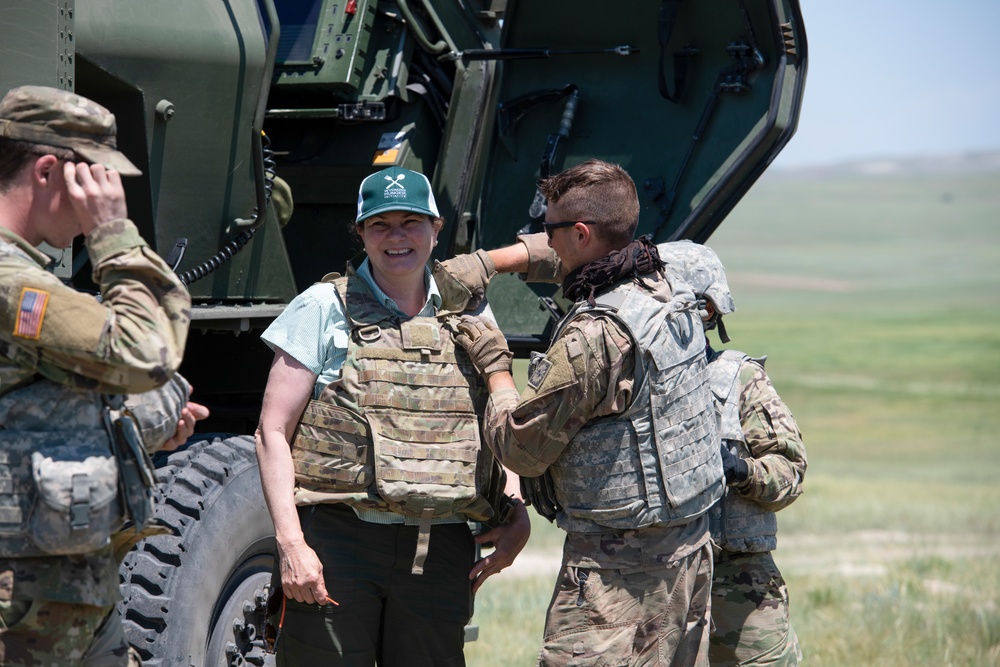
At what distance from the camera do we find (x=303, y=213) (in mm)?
5066

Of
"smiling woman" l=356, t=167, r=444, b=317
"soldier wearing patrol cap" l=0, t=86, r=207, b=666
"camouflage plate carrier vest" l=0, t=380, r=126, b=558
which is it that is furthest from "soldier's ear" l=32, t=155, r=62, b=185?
"smiling woman" l=356, t=167, r=444, b=317

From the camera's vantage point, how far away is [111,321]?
8.30ft

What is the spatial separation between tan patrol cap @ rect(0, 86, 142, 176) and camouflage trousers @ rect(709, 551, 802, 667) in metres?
2.09

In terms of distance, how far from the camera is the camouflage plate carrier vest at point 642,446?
3182mm

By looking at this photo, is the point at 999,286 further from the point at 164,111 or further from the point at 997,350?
the point at 164,111

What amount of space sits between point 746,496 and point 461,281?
3.39 ft

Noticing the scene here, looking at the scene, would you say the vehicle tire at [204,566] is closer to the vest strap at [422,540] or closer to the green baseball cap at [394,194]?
the vest strap at [422,540]

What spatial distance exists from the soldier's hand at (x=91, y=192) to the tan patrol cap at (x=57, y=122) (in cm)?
3

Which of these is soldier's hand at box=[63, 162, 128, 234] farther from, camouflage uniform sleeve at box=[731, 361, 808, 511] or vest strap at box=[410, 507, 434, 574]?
camouflage uniform sleeve at box=[731, 361, 808, 511]

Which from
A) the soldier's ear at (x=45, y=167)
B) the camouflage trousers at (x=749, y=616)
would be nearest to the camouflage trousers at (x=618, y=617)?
the camouflage trousers at (x=749, y=616)

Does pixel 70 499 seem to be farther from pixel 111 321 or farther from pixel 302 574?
pixel 302 574

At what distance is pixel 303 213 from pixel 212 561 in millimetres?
1726

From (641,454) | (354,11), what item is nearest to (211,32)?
(354,11)

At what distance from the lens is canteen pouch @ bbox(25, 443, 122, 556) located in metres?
2.51
